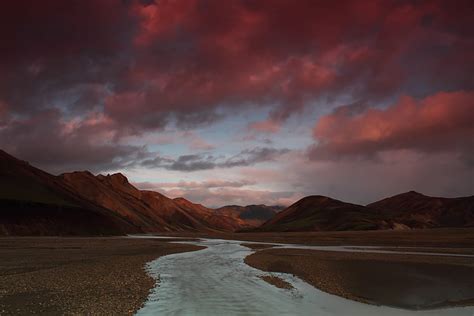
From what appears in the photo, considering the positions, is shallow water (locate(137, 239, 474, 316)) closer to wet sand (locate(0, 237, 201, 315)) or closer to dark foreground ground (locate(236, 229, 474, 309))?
wet sand (locate(0, 237, 201, 315))

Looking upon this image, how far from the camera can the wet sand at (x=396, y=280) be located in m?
26.9

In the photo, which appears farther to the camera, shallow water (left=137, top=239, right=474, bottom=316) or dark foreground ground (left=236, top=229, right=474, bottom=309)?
dark foreground ground (left=236, top=229, right=474, bottom=309)

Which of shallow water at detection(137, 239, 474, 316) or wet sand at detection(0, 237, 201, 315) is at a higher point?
wet sand at detection(0, 237, 201, 315)

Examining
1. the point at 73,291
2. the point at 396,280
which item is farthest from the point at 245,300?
the point at 396,280

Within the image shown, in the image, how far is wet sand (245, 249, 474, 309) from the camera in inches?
1057

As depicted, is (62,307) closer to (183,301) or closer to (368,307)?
A: (183,301)

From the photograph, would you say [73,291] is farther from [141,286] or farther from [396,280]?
[396,280]

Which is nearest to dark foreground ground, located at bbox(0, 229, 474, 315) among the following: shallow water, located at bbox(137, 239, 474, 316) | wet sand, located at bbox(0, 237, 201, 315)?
wet sand, located at bbox(0, 237, 201, 315)

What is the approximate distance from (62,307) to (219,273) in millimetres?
21317

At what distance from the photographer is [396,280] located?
34.8 metres

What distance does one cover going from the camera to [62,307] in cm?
2125

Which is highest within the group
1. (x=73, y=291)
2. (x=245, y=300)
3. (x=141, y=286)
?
(x=73, y=291)

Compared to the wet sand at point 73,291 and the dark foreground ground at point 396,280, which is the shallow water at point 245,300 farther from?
the dark foreground ground at point 396,280

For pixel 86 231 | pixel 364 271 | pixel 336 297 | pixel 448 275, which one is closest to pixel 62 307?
pixel 336 297
